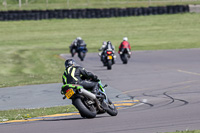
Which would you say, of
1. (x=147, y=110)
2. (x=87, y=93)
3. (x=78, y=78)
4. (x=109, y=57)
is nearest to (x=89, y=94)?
(x=87, y=93)

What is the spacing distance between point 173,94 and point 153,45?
89.1 ft

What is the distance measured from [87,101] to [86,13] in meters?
37.3

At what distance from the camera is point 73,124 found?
33.2 feet

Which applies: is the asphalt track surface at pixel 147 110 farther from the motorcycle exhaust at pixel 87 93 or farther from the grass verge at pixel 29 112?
the grass verge at pixel 29 112

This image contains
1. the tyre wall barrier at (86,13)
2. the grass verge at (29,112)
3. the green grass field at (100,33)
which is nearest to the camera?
the grass verge at (29,112)

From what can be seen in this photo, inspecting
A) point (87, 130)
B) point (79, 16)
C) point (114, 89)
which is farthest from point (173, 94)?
point (79, 16)

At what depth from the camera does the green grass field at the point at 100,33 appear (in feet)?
135

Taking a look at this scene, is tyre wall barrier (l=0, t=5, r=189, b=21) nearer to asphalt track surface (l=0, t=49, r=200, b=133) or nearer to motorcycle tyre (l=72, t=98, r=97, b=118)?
asphalt track surface (l=0, t=49, r=200, b=133)

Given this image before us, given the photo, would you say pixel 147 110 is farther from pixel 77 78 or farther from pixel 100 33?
pixel 100 33

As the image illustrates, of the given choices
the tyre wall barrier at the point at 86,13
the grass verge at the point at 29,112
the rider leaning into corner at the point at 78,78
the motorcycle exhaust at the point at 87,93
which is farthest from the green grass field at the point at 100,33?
the motorcycle exhaust at the point at 87,93

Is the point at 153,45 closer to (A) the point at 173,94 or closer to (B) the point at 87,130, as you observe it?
(A) the point at 173,94

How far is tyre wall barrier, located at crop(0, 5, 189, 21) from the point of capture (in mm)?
46263

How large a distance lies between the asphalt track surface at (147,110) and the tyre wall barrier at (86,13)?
26.5 m

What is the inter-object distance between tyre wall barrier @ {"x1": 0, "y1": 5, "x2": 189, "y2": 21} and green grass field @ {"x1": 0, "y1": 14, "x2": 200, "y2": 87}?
125 centimetres
